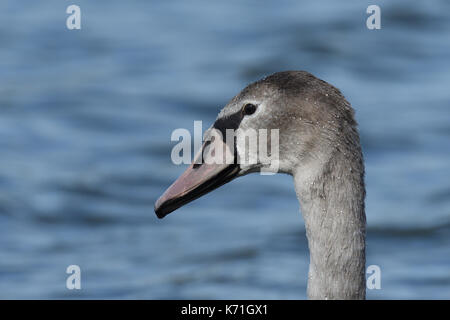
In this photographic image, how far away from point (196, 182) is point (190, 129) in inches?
287

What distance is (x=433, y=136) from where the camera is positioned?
13234 mm

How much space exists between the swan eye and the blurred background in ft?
11.7

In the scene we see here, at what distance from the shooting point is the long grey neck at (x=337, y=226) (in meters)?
5.88

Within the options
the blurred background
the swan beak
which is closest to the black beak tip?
the swan beak

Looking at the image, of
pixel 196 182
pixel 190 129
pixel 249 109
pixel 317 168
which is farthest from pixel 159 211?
pixel 190 129

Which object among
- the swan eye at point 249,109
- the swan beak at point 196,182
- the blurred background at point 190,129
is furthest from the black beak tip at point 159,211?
the blurred background at point 190,129

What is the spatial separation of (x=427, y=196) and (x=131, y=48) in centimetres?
594

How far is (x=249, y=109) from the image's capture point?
6.28 meters

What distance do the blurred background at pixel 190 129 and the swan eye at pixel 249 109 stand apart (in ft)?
11.7

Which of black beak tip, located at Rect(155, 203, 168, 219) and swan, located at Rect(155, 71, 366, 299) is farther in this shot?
black beak tip, located at Rect(155, 203, 168, 219)

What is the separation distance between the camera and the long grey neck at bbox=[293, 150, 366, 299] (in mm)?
5883

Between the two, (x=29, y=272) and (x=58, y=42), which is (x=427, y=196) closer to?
(x=29, y=272)

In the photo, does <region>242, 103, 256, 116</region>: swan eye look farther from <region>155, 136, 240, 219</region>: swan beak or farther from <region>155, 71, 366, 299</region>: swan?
<region>155, 136, 240, 219</region>: swan beak
